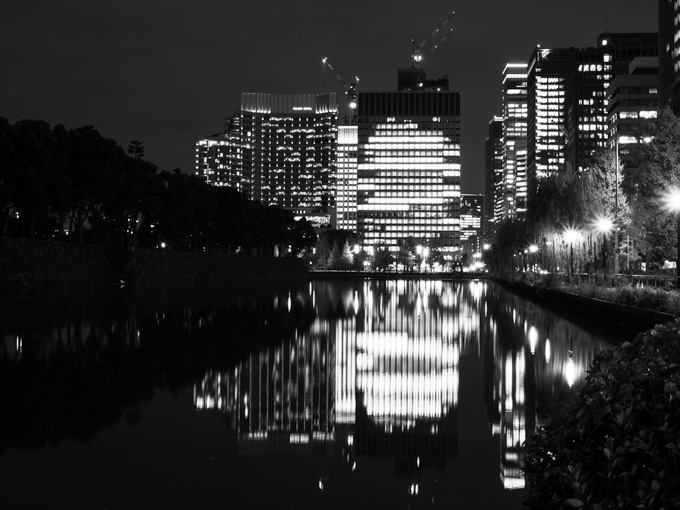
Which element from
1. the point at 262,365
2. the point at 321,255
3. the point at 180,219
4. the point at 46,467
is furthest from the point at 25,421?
the point at 321,255

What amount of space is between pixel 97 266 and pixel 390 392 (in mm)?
44886

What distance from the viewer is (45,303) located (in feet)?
105

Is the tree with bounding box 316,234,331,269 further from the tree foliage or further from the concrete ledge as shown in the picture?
the concrete ledge

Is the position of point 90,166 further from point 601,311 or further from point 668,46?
point 668,46

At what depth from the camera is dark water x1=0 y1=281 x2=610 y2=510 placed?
6.26 metres

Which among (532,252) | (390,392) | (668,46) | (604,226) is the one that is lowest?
(390,392)

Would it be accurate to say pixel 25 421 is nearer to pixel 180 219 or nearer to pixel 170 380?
pixel 170 380

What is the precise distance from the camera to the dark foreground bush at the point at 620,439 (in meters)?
3.49

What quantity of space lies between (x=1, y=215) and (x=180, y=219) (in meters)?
24.5

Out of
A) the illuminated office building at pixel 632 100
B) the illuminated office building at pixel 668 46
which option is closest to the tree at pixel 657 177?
the illuminated office building at pixel 668 46

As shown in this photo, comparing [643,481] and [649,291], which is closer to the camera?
[643,481]

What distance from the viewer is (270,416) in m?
9.30

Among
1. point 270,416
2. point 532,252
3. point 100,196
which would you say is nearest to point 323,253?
point 532,252

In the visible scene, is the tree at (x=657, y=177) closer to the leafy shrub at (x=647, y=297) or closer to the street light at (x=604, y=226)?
the street light at (x=604, y=226)
